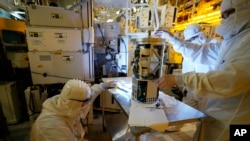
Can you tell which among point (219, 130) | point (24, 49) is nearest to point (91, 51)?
point (24, 49)

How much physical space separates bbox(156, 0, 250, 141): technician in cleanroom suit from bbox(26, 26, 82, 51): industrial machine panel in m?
1.71

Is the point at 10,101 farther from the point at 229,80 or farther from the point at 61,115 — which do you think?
the point at 229,80

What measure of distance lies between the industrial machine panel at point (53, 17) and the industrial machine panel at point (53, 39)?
88 mm

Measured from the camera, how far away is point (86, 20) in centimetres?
231

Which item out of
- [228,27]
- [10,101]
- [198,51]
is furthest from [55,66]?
[228,27]

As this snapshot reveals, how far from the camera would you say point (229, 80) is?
0.81 metres

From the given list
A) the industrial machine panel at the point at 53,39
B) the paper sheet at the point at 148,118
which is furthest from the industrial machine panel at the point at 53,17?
the paper sheet at the point at 148,118

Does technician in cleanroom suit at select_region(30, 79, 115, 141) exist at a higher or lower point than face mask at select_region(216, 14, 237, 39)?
lower

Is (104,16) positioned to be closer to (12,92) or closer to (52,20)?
(52,20)

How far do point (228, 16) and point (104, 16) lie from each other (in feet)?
13.3

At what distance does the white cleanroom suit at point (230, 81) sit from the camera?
2.67 feet

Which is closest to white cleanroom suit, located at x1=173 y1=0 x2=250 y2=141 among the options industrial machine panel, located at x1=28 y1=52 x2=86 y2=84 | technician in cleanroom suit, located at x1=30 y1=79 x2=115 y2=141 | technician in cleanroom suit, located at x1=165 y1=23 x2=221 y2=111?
technician in cleanroom suit, located at x1=165 y1=23 x2=221 y2=111

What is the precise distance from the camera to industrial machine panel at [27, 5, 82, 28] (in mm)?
2051

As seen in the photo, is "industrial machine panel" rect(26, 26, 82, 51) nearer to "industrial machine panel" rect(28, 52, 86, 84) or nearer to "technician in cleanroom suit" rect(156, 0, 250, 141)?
"industrial machine panel" rect(28, 52, 86, 84)
